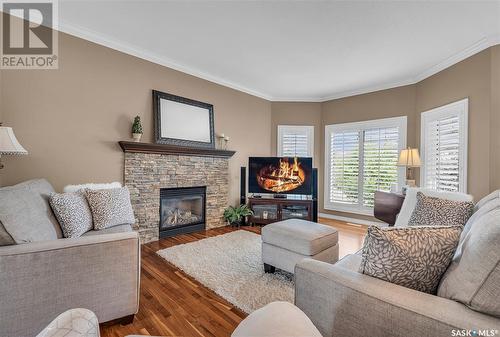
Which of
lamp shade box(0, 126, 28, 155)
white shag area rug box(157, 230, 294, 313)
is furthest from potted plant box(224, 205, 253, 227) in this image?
lamp shade box(0, 126, 28, 155)

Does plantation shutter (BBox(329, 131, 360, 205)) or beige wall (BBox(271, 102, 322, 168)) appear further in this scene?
beige wall (BBox(271, 102, 322, 168))

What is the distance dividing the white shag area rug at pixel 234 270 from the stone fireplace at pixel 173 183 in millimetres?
583

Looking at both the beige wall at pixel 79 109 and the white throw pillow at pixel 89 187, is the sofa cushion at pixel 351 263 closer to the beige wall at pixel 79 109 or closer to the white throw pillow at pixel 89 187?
the white throw pillow at pixel 89 187

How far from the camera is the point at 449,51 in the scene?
319cm

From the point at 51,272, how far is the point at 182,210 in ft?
8.37

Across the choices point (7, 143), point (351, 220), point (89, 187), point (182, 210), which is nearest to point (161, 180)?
point (182, 210)

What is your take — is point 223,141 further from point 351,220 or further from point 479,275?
point 479,275

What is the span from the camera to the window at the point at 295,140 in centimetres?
538

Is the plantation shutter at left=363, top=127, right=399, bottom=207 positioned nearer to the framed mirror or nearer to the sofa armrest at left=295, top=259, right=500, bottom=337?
the framed mirror

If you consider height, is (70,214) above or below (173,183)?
below

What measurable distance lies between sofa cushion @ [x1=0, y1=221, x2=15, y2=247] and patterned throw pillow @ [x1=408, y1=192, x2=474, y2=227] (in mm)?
2832

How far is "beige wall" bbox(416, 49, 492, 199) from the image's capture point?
2900 mm

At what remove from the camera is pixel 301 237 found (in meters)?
2.19

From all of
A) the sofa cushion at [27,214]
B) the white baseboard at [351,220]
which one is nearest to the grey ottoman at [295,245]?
the sofa cushion at [27,214]
